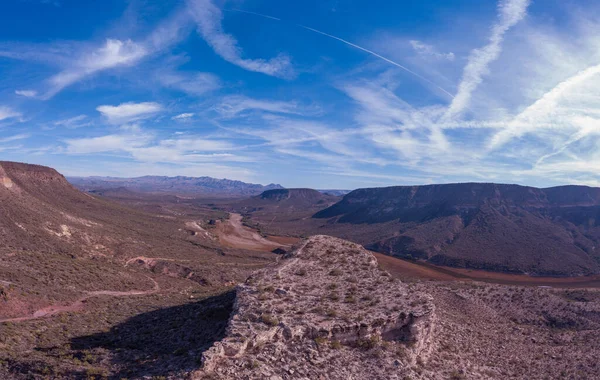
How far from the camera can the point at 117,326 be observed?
22.3m

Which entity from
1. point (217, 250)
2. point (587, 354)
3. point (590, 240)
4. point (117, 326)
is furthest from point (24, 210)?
point (590, 240)

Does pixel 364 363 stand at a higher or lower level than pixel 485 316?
higher

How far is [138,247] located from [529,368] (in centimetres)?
5091

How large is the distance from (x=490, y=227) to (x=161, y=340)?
101m

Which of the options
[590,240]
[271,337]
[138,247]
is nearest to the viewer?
[271,337]

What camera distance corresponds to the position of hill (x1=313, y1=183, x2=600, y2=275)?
265ft

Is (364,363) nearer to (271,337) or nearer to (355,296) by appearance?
(271,337)

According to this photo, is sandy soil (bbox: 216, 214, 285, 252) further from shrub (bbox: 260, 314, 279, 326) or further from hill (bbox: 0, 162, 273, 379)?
shrub (bbox: 260, 314, 279, 326)

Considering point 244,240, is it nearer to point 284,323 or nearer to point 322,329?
point 284,323

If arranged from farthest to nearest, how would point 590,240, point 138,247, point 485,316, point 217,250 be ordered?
point 590,240
point 217,250
point 138,247
point 485,316

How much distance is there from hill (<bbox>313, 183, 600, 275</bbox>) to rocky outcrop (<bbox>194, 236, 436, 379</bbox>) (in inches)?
2805

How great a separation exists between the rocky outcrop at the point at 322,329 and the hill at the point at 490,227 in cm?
7124

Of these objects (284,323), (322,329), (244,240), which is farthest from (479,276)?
Result: (284,323)

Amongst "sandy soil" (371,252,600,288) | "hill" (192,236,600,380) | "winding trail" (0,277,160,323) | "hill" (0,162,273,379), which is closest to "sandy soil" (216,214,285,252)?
"hill" (0,162,273,379)
